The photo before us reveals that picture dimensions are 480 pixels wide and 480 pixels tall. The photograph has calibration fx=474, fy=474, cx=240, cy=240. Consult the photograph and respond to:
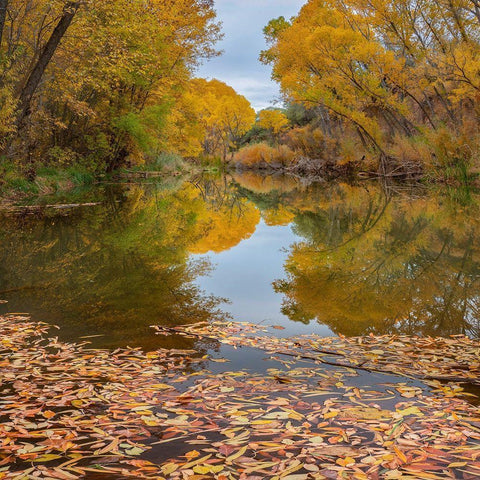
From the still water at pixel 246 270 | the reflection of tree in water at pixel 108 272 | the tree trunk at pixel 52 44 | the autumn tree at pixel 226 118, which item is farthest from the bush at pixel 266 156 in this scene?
the tree trunk at pixel 52 44

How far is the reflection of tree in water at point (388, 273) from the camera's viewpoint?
5574mm

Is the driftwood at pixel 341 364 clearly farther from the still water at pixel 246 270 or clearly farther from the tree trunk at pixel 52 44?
the tree trunk at pixel 52 44

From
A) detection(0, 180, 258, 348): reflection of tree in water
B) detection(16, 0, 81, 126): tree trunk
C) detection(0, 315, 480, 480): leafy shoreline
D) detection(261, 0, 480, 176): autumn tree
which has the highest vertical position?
detection(261, 0, 480, 176): autumn tree

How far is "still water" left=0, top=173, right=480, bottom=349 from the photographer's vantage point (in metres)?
5.55

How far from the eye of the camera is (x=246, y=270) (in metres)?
8.48

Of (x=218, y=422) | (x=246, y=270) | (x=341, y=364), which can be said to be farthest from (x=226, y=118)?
(x=218, y=422)

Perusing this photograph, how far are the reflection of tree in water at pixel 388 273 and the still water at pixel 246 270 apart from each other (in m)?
0.02

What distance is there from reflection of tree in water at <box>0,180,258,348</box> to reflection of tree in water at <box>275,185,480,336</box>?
1509 mm

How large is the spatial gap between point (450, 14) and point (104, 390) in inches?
932

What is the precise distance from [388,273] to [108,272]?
14.9ft

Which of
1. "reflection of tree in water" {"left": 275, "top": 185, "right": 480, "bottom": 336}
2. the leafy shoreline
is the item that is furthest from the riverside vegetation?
the leafy shoreline

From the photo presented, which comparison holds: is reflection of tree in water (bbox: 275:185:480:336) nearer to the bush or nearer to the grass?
the grass

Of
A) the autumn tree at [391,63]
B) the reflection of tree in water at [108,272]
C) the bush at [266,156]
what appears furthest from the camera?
the bush at [266,156]

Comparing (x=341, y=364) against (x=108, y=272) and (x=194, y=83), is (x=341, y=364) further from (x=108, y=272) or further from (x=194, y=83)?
(x=194, y=83)
